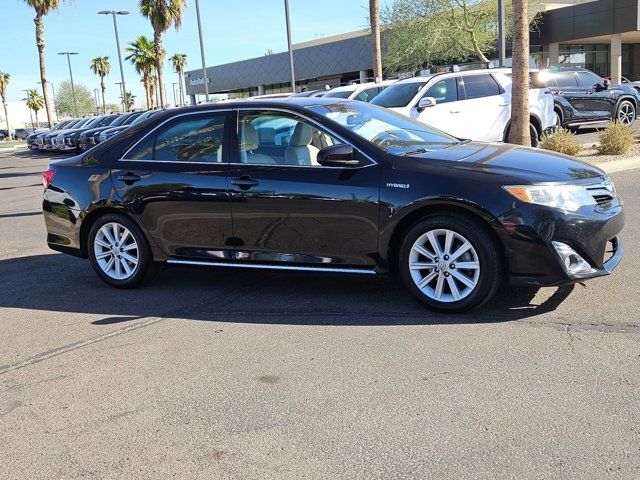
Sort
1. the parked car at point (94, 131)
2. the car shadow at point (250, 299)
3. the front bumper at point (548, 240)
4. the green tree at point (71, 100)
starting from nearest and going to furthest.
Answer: the front bumper at point (548, 240) → the car shadow at point (250, 299) → the parked car at point (94, 131) → the green tree at point (71, 100)

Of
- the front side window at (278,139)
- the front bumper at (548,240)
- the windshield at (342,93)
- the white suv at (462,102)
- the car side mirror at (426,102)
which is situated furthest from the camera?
the windshield at (342,93)

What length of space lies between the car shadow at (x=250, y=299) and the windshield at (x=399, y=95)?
7.50m

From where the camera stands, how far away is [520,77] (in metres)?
12.3

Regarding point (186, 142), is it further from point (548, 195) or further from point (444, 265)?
point (548, 195)

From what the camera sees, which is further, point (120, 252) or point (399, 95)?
point (399, 95)

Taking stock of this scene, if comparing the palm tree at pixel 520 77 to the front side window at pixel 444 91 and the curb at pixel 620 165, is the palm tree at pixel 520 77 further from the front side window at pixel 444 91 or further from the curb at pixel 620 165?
the curb at pixel 620 165

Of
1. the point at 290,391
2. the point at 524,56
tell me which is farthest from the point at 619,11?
the point at 290,391

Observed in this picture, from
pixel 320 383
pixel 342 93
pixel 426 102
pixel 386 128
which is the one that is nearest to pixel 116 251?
pixel 386 128

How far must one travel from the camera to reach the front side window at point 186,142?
226 inches

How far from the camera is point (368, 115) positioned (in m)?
5.82

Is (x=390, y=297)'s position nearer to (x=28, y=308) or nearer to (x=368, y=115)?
(x=368, y=115)

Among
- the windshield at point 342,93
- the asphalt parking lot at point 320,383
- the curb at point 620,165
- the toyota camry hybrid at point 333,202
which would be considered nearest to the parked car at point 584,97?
the curb at point 620,165

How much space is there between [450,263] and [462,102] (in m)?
9.01

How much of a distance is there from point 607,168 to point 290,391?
10032 mm
